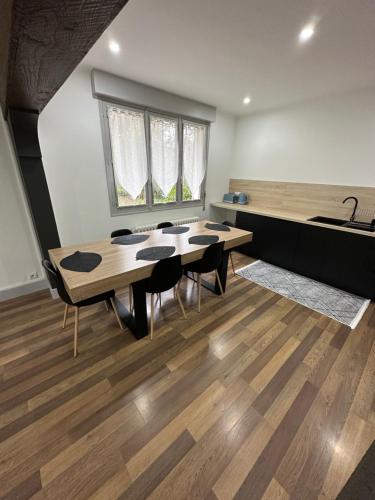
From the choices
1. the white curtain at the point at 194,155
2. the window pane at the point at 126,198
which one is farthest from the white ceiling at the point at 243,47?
the window pane at the point at 126,198

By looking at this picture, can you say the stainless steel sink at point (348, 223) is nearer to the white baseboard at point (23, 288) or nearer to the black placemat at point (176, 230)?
the black placemat at point (176, 230)

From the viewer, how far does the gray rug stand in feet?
7.68

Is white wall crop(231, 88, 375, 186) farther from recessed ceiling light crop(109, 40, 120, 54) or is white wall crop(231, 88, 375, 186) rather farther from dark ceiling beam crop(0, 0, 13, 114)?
dark ceiling beam crop(0, 0, 13, 114)

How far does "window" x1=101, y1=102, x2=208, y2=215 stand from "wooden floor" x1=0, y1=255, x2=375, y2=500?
1918 millimetres

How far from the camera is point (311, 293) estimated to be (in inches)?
106

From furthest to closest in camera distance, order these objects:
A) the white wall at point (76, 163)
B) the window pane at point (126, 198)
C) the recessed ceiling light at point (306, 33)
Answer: the window pane at point (126, 198) → the white wall at point (76, 163) → the recessed ceiling light at point (306, 33)

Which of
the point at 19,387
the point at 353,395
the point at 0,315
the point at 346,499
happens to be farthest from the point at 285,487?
the point at 0,315

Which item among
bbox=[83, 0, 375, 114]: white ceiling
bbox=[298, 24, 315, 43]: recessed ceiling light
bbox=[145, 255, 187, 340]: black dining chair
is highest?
bbox=[83, 0, 375, 114]: white ceiling

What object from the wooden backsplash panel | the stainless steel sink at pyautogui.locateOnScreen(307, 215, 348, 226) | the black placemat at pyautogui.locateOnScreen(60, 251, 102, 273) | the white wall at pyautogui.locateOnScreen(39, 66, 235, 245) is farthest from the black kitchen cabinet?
the black placemat at pyautogui.locateOnScreen(60, 251, 102, 273)

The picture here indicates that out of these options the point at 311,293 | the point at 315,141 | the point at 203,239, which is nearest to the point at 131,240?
the point at 203,239

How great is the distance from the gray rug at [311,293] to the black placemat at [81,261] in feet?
7.25

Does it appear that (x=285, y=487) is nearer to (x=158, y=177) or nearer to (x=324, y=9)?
(x=324, y=9)

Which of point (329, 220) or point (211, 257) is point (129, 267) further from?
point (329, 220)

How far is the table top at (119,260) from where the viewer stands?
137 centimetres
